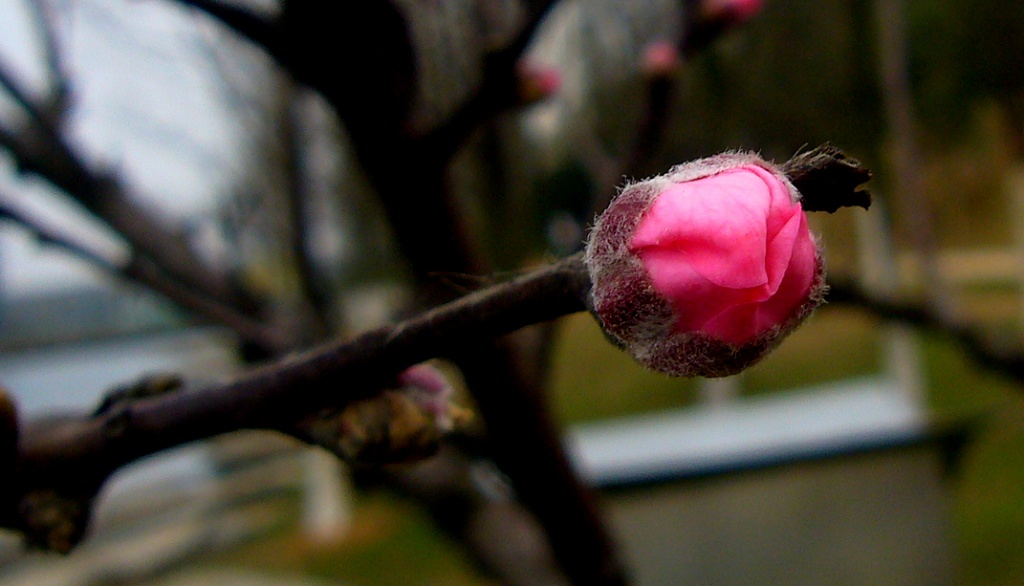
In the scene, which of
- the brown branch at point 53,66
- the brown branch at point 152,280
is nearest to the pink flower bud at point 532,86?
the brown branch at point 152,280

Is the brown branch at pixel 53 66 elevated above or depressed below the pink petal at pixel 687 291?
below

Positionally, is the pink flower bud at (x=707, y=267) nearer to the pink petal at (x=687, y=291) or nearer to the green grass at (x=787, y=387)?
the pink petal at (x=687, y=291)

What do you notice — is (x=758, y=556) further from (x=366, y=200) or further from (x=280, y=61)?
(x=280, y=61)

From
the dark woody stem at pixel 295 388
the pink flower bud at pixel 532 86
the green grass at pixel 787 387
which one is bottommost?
the green grass at pixel 787 387

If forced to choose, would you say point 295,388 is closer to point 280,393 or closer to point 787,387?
point 280,393

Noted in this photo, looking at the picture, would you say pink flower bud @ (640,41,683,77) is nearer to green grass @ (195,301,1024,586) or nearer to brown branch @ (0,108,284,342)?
brown branch @ (0,108,284,342)

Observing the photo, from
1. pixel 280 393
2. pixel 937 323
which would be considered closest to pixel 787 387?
pixel 937 323

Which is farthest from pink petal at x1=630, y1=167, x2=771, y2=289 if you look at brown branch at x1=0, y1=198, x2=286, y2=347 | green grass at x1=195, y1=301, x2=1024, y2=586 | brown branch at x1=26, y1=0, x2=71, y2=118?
green grass at x1=195, y1=301, x2=1024, y2=586

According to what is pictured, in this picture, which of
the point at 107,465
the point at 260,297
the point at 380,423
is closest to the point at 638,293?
the point at 380,423
